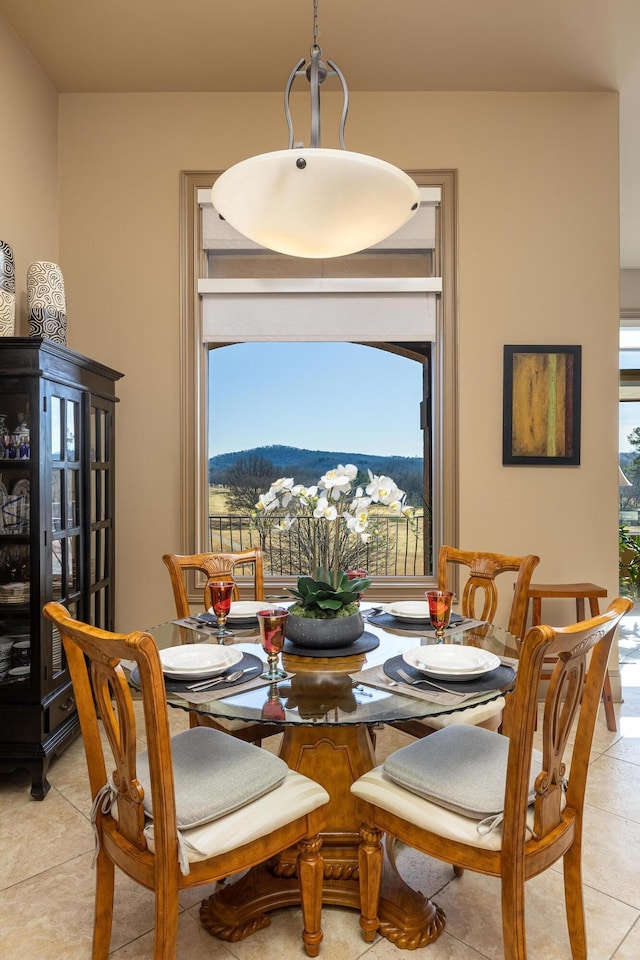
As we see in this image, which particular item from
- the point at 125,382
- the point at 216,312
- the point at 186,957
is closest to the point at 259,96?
the point at 216,312

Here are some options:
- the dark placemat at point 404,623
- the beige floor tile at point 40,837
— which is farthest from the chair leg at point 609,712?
the beige floor tile at point 40,837

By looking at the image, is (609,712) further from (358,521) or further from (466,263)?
(466,263)

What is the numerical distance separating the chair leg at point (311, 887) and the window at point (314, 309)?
6.54ft

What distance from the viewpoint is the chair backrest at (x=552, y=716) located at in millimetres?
1212

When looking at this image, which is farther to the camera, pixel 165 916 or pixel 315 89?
pixel 315 89

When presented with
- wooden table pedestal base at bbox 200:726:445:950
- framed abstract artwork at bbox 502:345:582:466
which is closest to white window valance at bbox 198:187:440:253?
framed abstract artwork at bbox 502:345:582:466

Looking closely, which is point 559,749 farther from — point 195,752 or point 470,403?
point 470,403

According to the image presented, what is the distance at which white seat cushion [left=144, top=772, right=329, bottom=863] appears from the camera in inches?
51.4

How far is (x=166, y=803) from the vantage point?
4.07ft

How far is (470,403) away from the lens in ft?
11.1

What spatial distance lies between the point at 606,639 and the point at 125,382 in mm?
2777

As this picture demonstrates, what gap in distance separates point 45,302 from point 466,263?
2.16 meters

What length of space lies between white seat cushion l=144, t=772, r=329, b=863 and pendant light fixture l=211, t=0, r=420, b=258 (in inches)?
60.8

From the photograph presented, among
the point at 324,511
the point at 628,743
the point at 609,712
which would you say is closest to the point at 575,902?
the point at 324,511
